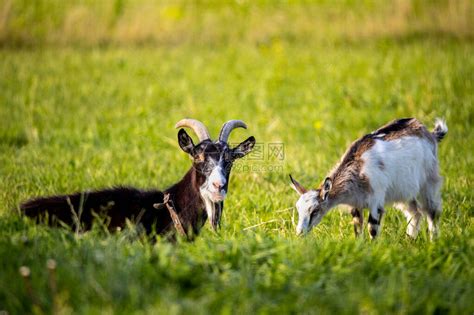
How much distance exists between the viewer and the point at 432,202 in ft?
23.6

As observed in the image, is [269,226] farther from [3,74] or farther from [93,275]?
[3,74]

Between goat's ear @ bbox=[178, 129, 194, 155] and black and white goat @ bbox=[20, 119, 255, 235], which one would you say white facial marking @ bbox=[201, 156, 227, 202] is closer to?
black and white goat @ bbox=[20, 119, 255, 235]

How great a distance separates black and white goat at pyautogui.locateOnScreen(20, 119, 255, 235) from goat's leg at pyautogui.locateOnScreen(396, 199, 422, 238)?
1932mm

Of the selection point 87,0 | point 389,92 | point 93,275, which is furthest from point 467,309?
point 87,0

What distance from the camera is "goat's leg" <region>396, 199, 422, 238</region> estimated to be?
7.18 metres

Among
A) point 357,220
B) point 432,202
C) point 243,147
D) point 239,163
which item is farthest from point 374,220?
point 239,163

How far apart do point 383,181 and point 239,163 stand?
2994mm

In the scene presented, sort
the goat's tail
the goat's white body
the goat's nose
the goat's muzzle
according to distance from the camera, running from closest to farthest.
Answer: the goat's nose < the goat's muzzle < the goat's white body < the goat's tail

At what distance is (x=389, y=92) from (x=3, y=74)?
761 centimetres

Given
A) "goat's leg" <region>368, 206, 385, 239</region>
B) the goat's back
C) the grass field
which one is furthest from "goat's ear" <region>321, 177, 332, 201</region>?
the goat's back

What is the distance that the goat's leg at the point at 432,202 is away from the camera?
7.14 m

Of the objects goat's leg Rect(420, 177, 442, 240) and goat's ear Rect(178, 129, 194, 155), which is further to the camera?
goat's leg Rect(420, 177, 442, 240)

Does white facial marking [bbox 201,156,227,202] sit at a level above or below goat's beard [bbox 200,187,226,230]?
above

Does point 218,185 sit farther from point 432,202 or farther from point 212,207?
point 432,202
